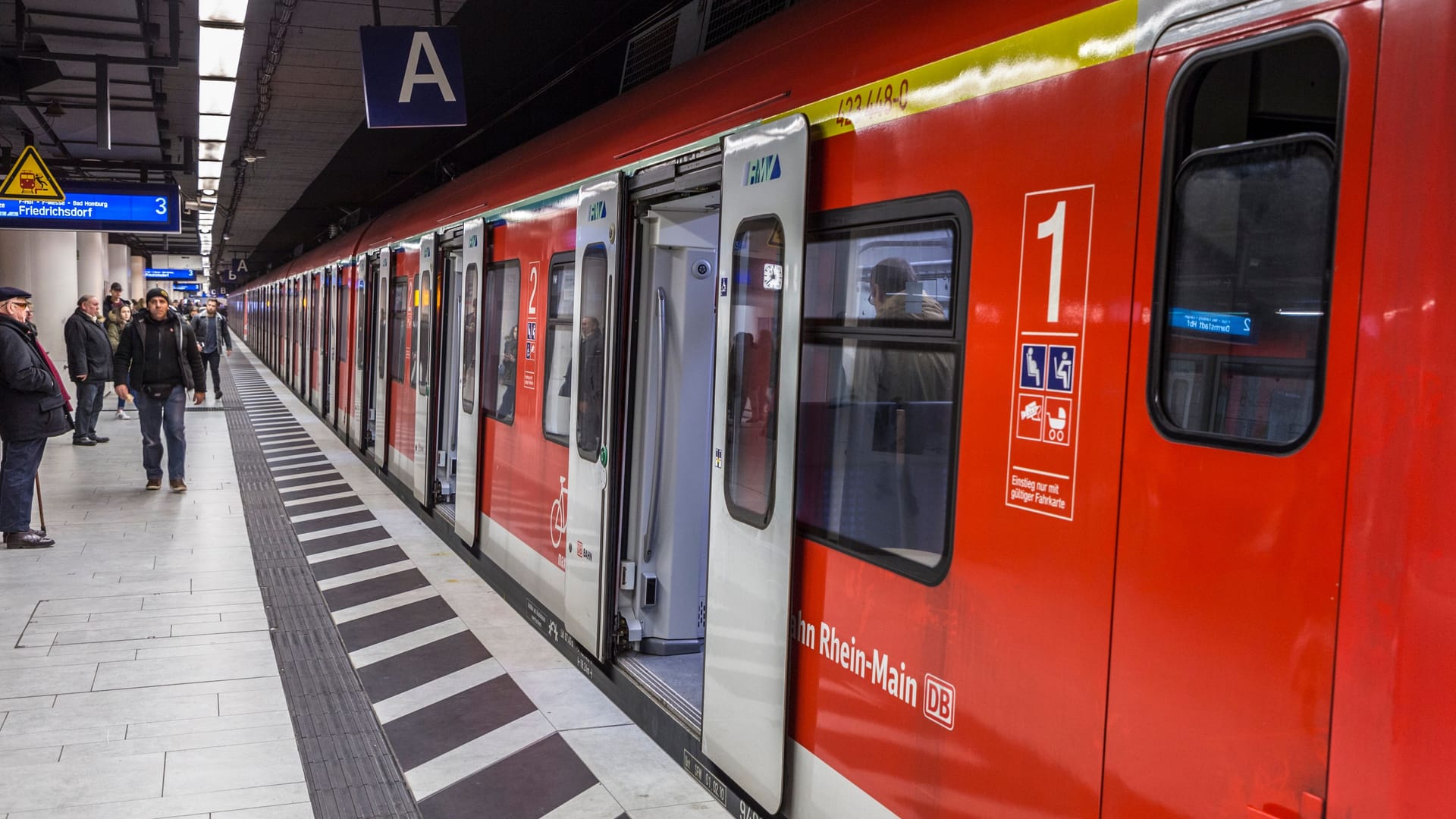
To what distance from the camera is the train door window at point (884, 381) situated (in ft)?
8.80

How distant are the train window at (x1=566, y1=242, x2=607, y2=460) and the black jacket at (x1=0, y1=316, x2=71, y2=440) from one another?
14.6ft

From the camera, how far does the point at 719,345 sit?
151 inches

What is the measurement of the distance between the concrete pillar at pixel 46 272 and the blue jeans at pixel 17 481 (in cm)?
1319

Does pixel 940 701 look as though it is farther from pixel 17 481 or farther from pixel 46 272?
pixel 46 272

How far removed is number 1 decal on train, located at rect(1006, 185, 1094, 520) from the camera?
2242mm

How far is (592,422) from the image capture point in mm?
5250

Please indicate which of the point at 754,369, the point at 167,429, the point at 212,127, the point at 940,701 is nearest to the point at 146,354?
the point at 167,429

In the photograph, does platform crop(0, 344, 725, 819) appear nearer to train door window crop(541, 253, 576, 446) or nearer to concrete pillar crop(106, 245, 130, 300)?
train door window crop(541, 253, 576, 446)

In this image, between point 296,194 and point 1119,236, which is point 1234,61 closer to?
point 1119,236

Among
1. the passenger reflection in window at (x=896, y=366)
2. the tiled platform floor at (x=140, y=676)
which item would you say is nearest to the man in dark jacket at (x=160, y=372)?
the tiled platform floor at (x=140, y=676)

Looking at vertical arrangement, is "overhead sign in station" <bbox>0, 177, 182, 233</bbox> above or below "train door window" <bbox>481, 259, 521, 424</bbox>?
above

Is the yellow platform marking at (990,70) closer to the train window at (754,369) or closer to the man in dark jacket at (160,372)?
the train window at (754,369)

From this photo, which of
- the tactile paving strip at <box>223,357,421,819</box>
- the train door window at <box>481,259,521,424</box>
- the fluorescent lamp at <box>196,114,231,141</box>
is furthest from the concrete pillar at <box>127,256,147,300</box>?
the train door window at <box>481,259,521,424</box>

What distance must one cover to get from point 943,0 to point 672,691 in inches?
118
